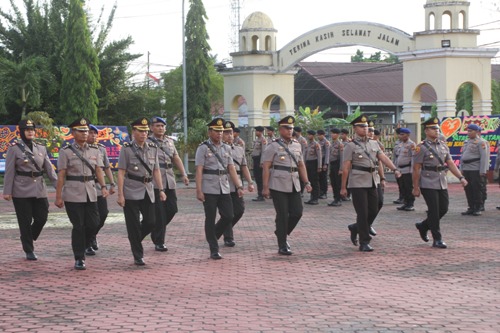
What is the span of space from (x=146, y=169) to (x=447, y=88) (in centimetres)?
1888

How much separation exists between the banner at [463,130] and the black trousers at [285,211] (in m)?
16.5

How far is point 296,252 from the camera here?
42.1 feet

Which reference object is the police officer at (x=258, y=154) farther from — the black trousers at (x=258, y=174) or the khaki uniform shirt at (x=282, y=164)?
the khaki uniform shirt at (x=282, y=164)

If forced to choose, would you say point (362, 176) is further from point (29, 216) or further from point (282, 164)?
point (29, 216)

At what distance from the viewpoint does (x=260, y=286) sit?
9.92m

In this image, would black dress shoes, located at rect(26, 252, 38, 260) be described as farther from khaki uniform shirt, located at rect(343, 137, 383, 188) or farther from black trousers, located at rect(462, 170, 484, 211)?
black trousers, located at rect(462, 170, 484, 211)

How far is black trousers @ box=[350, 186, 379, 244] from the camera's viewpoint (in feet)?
42.1

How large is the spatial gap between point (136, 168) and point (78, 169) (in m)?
0.74

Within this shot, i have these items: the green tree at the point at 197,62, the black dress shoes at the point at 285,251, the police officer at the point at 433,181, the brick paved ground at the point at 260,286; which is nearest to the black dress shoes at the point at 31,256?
the brick paved ground at the point at 260,286

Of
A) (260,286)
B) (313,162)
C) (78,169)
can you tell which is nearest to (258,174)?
(313,162)

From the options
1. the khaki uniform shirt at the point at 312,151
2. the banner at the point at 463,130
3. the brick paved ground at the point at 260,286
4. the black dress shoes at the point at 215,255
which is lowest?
the brick paved ground at the point at 260,286

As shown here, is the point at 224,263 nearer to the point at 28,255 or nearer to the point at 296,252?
the point at 296,252

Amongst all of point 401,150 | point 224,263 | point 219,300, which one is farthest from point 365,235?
point 401,150

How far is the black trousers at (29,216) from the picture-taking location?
39.7ft
